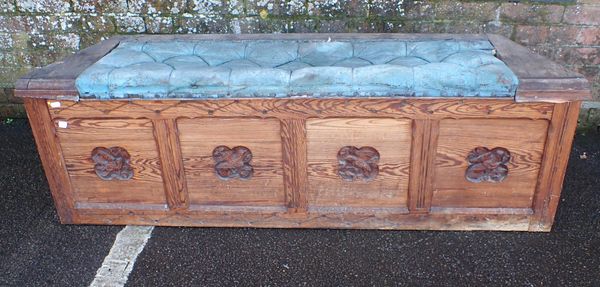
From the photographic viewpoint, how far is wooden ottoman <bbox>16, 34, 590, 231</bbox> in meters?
2.19

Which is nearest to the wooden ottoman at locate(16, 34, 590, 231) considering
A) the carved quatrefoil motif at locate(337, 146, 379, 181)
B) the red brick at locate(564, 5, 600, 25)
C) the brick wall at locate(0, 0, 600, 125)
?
the carved quatrefoil motif at locate(337, 146, 379, 181)

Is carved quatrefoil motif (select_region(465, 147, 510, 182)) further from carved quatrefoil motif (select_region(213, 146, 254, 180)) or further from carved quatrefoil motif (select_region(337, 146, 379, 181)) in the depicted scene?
carved quatrefoil motif (select_region(213, 146, 254, 180))

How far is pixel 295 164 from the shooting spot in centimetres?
238

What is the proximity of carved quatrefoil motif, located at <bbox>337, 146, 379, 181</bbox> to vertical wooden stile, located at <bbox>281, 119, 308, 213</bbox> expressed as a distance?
0.17m

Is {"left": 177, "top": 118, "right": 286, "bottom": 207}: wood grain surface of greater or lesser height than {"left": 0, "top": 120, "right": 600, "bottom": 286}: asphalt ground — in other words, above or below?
above

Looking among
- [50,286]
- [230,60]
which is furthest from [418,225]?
[50,286]

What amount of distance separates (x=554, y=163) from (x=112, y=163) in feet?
6.61

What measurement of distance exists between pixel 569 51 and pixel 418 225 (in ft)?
5.32

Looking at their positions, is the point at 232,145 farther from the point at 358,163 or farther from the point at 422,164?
the point at 422,164

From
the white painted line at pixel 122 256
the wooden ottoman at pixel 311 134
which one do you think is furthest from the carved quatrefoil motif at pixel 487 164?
the white painted line at pixel 122 256

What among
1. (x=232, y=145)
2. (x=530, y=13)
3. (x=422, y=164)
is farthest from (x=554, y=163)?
(x=232, y=145)

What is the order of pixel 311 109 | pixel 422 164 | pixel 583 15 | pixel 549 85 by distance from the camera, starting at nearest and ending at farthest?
pixel 549 85 < pixel 311 109 < pixel 422 164 < pixel 583 15

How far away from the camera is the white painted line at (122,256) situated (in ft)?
7.30

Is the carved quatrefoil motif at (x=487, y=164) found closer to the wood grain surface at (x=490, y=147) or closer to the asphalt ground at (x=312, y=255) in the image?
the wood grain surface at (x=490, y=147)
